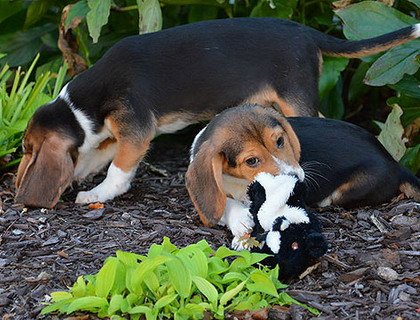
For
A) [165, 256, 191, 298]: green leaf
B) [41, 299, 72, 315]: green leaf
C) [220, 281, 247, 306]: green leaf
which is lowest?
[41, 299, 72, 315]: green leaf

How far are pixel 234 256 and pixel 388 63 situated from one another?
1902 mm

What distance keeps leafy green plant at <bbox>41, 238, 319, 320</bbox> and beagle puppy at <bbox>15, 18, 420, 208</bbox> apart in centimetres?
184

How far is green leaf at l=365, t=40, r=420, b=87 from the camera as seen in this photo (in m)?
5.55

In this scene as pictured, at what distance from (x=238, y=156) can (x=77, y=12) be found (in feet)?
7.73

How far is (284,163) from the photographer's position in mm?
4676

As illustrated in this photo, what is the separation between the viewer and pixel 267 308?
378 centimetres

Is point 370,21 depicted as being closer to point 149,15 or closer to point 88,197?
point 149,15

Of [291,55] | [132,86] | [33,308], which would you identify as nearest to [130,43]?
[132,86]

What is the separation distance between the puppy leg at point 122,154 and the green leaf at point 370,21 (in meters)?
1.48

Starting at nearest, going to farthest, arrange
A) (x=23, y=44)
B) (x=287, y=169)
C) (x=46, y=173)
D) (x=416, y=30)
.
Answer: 1. (x=287, y=169)
2. (x=416, y=30)
3. (x=46, y=173)
4. (x=23, y=44)

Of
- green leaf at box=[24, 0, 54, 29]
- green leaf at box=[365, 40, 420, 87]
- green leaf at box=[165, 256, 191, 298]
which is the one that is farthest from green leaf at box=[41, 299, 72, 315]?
green leaf at box=[24, 0, 54, 29]

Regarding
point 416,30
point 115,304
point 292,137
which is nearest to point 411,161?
point 416,30

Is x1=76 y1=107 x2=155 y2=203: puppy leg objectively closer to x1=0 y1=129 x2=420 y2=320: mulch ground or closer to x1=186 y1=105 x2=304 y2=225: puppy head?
x1=0 y1=129 x2=420 y2=320: mulch ground

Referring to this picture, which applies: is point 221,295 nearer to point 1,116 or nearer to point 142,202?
point 142,202
